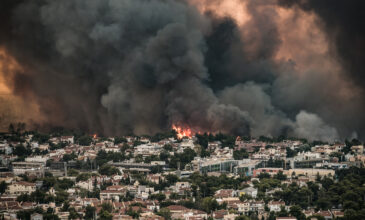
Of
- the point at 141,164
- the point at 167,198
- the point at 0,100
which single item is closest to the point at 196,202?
the point at 167,198

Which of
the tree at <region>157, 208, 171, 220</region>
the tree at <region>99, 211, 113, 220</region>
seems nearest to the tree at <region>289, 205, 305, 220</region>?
the tree at <region>157, 208, 171, 220</region>

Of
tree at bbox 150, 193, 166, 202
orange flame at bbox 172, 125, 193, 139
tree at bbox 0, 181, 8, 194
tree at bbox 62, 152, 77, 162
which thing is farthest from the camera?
orange flame at bbox 172, 125, 193, 139

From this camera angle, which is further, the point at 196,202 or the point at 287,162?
the point at 287,162

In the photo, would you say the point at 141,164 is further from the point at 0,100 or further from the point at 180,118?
the point at 0,100

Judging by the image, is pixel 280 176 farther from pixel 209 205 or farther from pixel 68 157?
pixel 68 157

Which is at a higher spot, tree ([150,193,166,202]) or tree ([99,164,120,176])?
tree ([99,164,120,176])

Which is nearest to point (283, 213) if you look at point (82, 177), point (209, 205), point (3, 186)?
point (209, 205)

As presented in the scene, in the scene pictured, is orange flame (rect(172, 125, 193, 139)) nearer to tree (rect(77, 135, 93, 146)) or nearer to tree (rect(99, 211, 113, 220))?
tree (rect(77, 135, 93, 146))

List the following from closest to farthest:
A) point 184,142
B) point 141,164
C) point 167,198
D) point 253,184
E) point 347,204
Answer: point 347,204 → point 167,198 → point 253,184 → point 141,164 → point 184,142
